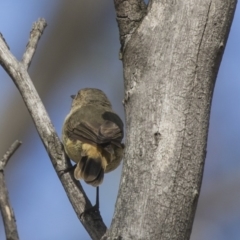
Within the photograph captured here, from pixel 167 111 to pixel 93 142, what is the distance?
59.8 inches

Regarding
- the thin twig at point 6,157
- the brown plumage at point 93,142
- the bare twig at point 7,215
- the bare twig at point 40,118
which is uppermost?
the brown plumage at point 93,142

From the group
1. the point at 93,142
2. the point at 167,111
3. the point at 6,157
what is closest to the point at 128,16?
the point at 167,111

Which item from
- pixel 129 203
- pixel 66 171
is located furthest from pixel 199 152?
pixel 66 171

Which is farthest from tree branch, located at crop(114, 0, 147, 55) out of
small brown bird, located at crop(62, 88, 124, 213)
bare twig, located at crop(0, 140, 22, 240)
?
small brown bird, located at crop(62, 88, 124, 213)

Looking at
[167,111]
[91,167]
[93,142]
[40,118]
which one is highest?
[93,142]

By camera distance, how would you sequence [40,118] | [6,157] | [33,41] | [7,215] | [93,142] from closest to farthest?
[7,215] → [6,157] → [40,118] → [33,41] → [93,142]

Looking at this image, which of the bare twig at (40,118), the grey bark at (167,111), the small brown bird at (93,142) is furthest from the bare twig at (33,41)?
the grey bark at (167,111)

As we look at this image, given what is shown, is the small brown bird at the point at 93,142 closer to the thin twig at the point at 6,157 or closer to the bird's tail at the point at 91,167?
the bird's tail at the point at 91,167

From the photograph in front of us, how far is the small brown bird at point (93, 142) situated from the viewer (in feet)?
10.3

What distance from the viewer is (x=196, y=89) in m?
1.93

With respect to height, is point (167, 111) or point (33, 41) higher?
point (33, 41)

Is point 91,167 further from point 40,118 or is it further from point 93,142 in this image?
point 40,118

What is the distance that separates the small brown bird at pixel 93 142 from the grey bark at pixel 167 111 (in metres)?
1.01

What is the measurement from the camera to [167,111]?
1.90 metres
